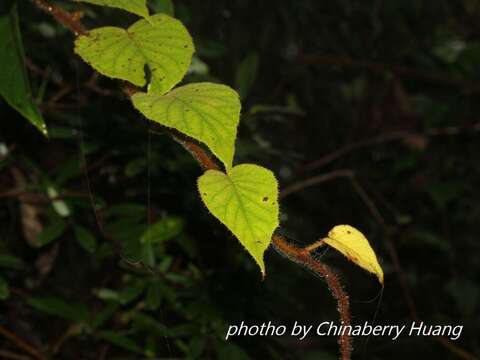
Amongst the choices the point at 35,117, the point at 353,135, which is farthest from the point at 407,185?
the point at 35,117

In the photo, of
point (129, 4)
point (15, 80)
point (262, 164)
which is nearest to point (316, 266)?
point (129, 4)

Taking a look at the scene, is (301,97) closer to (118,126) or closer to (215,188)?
(118,126)

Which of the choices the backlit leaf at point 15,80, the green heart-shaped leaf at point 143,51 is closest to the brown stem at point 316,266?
the green heart-shaped leaf at point 143,51

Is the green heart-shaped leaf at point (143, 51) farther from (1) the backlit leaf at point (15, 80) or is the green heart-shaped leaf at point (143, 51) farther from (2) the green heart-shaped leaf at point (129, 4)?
(1) the backlit leaf at point (15, 80)

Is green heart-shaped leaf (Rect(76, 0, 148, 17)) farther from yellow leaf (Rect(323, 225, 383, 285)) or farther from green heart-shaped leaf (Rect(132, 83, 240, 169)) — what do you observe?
yellow leaf (Rect(323, 225, 383, 285))

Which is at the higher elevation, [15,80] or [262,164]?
[15,80]

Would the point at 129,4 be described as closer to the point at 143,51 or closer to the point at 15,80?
the point at 143,51

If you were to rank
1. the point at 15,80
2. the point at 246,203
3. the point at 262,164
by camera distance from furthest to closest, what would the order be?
1. the point at 262,164
2. the point at 15,80
3. the point at 246,203
